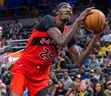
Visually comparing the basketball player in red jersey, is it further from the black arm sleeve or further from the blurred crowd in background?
the blurred crowd in background

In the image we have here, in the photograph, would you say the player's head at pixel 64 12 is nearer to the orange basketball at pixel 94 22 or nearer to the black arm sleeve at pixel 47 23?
the black arm sleeve at pixel 47 23

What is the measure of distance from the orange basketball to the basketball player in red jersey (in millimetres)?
104

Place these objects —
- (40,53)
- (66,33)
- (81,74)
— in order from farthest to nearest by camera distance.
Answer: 1. (81,74)
2. (40,53)
3. (66,33)

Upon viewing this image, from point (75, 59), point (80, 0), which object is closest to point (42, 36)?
point (75, 59)

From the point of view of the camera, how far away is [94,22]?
22.4 ft

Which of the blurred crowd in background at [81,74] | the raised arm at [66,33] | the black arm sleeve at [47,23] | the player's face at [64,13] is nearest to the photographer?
the raised arm at [66,33]

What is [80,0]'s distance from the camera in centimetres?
2003

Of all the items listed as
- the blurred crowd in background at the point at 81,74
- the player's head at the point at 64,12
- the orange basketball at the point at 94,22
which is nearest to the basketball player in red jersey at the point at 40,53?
the player's head at the point at 64,12

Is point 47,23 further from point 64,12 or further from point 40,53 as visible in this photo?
point 40,53

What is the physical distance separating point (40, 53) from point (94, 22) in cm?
86

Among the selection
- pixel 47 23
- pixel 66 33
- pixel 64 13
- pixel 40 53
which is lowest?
pixel 40 53

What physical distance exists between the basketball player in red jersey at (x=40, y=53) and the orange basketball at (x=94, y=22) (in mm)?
104

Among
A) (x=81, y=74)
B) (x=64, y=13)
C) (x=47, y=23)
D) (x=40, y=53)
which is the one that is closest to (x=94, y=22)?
(x=64, y=13)

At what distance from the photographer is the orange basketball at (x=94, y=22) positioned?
22.2ft
